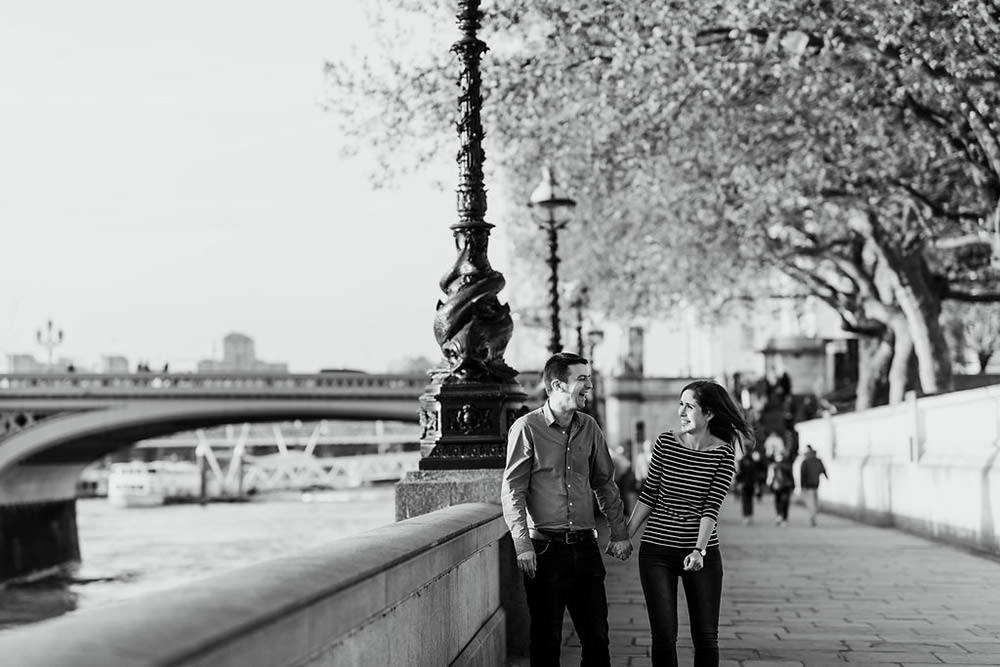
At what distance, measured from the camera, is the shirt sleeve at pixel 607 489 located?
681cm

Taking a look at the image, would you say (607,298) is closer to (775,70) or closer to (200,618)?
(775,70)

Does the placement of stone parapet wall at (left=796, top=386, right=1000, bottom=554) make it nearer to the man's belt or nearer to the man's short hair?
the man's belt

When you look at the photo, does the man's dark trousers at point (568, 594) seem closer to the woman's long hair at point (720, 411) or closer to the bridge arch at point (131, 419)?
the woman's long hair at point (720, 411)

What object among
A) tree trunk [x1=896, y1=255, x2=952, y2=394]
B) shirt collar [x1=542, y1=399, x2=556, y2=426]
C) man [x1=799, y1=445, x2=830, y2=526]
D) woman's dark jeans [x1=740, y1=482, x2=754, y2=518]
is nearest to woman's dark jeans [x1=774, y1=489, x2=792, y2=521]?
man [x1=799, y1=445, x2=830, y2=526]

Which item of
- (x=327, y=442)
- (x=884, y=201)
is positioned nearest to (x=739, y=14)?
(x=884, y=201)

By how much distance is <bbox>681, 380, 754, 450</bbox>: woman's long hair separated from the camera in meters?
6.70

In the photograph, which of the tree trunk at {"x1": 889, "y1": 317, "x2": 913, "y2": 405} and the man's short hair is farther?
the tree trunk at {"x1": 889, "y1": 317, "x2": 913, "y2": 405}

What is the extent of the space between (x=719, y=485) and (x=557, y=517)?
70cm

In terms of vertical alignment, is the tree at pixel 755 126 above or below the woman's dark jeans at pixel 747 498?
above

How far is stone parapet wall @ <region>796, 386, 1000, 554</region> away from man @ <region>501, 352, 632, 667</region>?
10.9 m

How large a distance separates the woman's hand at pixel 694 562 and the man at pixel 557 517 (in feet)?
1.13

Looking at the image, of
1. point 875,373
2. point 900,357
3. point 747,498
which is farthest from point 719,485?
point 875,373

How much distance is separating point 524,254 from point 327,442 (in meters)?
155

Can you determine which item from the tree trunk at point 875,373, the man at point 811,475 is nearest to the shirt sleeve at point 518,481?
the man at point 811,475
